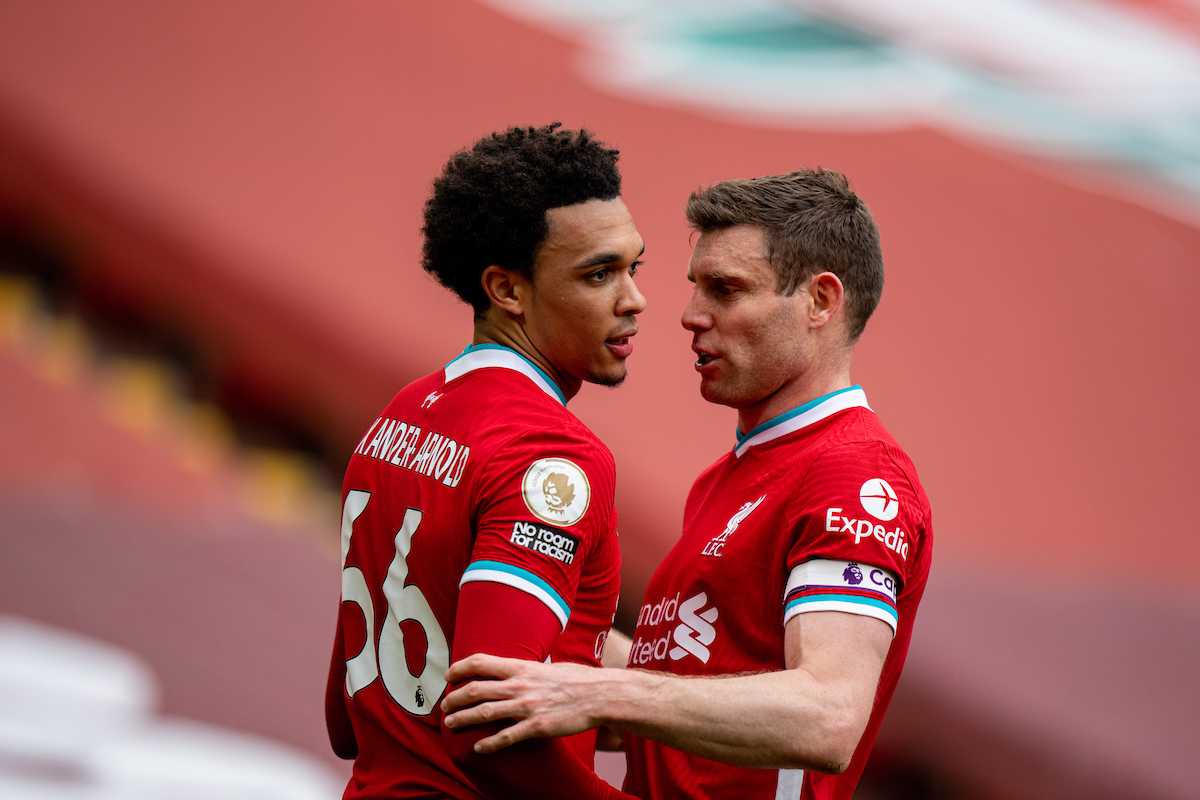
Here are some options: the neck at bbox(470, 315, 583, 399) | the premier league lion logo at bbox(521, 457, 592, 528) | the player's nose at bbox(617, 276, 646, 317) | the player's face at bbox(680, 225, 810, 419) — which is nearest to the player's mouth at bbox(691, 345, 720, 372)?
the player's face at bbox(680, 225, 810, 419)

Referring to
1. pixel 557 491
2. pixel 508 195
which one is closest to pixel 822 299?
pixel 508 195

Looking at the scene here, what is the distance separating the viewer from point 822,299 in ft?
6.82

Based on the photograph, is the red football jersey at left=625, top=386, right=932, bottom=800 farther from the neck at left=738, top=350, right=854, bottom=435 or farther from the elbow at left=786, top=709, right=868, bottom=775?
the elbow at left=786, top=709, right=868, bottom=775

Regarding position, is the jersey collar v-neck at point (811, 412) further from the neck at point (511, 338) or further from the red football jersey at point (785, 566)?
the neck at point (511, 338)

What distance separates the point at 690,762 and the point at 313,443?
418 centimetres

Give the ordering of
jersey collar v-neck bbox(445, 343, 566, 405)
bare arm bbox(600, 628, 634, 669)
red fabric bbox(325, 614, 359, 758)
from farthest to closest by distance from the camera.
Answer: bare arm bbox(600, 628, 634, 669)
red fabric bbox(325, 614, 359, 758)
jersey collar v-neck bbox(445, 343, 566, 405)

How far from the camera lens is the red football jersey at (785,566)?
5.60 ft

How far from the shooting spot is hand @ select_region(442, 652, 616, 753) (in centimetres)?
150

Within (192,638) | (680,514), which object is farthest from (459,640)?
(680,514)

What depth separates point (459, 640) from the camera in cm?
157

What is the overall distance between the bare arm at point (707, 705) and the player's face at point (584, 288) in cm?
58

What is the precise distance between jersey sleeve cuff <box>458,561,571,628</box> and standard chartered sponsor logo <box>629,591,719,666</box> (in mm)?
453

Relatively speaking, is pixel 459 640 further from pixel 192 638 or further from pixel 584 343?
pixel 192 638

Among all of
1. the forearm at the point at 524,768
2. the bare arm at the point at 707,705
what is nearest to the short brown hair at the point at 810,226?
the bare arm at the point at 707,705
